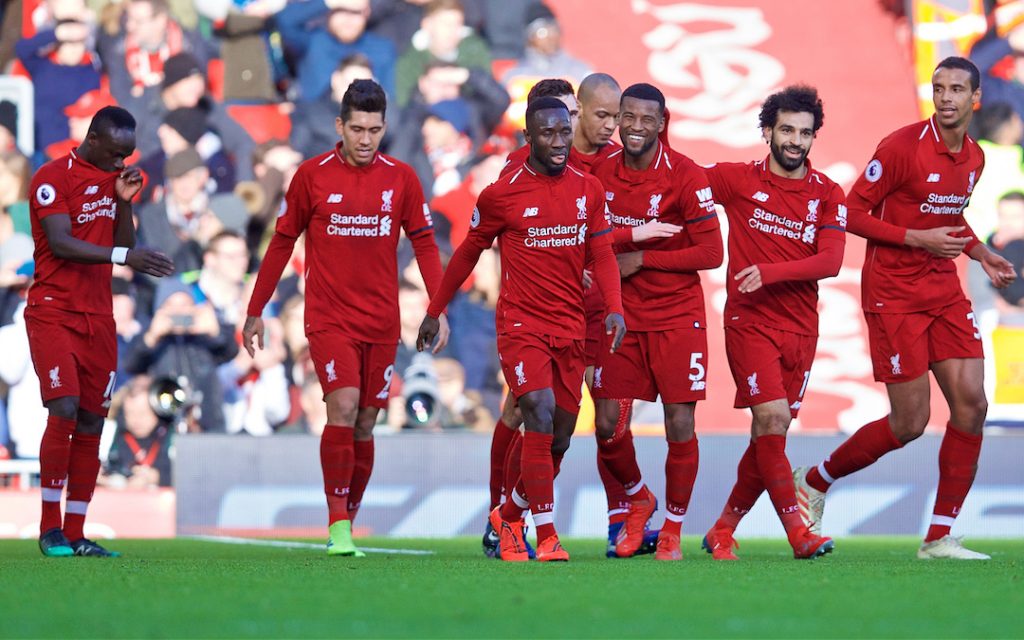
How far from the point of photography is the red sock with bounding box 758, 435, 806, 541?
24.3 ft

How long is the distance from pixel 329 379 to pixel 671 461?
1.78 metres

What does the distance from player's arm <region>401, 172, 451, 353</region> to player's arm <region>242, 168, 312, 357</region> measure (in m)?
0.53

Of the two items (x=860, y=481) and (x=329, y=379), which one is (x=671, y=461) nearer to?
(x=329, y=379)

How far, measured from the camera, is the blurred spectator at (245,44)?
581 inches

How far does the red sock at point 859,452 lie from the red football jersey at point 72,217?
4.02 metres

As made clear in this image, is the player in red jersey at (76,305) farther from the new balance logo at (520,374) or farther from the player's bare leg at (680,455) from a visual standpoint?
the player's bare leg at (680,455)

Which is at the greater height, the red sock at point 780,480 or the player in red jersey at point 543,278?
the player in red jersey at point 543,278

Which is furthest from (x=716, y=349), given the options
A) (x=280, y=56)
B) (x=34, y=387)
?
(x=34, y=387)

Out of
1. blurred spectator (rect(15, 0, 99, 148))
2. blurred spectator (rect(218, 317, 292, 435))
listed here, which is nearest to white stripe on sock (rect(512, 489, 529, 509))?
blurred spectator (rect(218, 317, 292, 435))

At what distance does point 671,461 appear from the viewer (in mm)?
7715

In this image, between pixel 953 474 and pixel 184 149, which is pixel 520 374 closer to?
pixel 953 474

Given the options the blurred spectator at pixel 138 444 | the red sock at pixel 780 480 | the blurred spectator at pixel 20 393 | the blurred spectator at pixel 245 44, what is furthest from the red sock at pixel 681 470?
the blurred spectator at pixel 245 44

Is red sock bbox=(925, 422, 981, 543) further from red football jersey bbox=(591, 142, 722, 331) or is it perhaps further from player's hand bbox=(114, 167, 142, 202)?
player's hand bbox=(114, 167, 142, 202)

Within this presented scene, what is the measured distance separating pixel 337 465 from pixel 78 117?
26.4 feet
